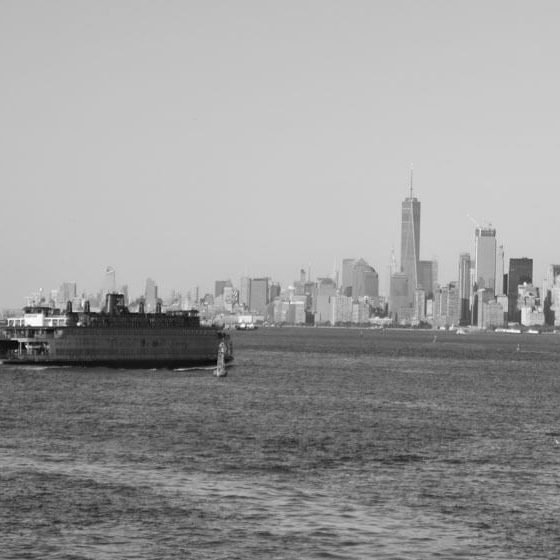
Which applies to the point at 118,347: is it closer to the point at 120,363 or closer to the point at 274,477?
the point at 120,363

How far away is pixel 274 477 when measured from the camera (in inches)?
2564

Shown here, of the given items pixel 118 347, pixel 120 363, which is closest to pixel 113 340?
pixel 118 347

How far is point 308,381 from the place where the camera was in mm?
152125

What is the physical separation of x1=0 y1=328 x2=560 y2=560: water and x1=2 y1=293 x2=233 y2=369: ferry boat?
47.6m

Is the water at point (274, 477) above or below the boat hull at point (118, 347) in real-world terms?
below

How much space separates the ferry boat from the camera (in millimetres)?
167625

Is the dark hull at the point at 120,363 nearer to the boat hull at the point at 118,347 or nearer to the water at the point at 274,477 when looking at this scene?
the boat hull at the point at 118,347

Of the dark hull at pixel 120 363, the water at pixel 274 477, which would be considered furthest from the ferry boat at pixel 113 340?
the water at pixel 274 477

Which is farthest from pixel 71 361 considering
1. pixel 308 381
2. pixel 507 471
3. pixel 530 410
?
pixel 507 471

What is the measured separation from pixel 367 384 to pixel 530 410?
38975mm

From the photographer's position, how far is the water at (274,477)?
1986 inches

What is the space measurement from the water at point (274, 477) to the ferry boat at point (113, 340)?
47.6 meters

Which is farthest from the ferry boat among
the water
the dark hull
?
the water

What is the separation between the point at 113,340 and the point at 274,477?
109334mm
